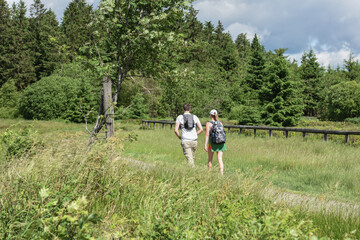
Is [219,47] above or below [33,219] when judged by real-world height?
above

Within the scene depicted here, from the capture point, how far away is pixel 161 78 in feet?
18.6

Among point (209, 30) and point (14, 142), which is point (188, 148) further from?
point (209, 30)

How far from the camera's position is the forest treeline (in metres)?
5.27

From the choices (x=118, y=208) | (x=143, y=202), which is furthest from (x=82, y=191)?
(x=143, y=202)

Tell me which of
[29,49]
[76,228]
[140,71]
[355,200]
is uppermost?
[29,49]

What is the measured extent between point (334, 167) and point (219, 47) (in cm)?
6429

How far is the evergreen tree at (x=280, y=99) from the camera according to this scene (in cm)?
2278

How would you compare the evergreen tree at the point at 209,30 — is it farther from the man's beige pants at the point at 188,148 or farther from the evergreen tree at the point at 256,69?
the man's beige pants at the point at 188,148

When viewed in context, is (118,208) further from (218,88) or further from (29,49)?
(29,49)

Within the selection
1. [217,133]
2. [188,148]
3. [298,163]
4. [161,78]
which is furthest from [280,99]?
[161,78]

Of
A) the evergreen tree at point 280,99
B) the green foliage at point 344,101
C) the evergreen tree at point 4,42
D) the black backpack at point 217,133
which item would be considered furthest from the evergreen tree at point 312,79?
the evergreen tree at point 4,42

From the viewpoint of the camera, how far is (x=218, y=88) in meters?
30.3

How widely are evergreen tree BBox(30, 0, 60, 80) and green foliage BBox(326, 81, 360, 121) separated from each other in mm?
48781

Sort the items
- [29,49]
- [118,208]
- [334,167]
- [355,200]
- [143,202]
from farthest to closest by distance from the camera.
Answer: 1. [29,49]
2. [334,167]
3. [355,200]
4. [143,202]
5. [118,208]
